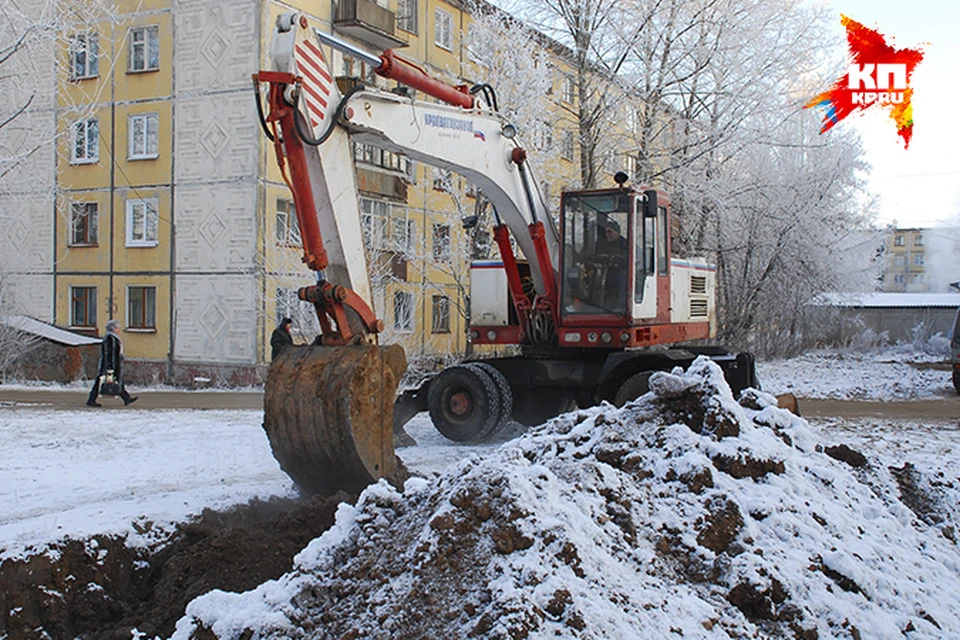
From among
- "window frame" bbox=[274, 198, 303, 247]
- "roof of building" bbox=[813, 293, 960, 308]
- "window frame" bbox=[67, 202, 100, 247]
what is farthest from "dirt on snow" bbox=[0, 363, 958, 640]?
"roof of building" bbox=[813, 293, 960, 308]

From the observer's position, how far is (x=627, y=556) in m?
4.20

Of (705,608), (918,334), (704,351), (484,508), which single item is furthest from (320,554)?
(918,334)

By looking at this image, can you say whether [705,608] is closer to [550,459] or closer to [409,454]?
[550,459]

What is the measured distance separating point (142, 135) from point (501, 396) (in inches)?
691

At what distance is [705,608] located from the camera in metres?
3.93

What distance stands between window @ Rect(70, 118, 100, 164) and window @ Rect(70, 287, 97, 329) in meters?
3.63

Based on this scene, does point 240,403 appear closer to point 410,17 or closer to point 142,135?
point 142,135

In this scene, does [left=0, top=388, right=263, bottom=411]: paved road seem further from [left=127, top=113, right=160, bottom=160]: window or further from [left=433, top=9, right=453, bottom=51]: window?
[left=433, top=9, right=453, bottom=51]: window

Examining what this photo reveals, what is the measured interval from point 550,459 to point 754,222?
19562mm

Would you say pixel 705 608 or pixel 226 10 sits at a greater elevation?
pixel 226 10

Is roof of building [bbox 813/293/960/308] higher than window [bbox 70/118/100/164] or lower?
lower

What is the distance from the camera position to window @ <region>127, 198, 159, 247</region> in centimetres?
2350

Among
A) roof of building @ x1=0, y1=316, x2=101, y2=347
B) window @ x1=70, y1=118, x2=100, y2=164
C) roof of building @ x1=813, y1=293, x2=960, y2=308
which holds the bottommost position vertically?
roof of building @ x1=0, y1=316, x2=101, y2=347

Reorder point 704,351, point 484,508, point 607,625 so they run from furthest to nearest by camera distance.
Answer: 1. point 704,351
2. point 484,508
3. point 607,625
